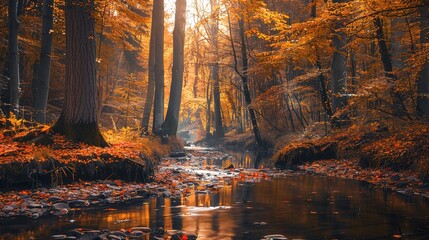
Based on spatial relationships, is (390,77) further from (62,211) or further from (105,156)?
(62,211)

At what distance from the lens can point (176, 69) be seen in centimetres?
2325

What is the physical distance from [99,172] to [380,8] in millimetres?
8435

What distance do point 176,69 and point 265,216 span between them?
1644 centimetres

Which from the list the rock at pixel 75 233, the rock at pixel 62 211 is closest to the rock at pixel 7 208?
the rock at pixel 62 211

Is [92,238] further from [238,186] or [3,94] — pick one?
[3,94]

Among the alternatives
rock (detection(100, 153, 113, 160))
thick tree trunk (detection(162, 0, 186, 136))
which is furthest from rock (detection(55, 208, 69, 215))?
thick tree trunk (detection(162, 0, 186, 136))

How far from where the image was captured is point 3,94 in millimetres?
18984

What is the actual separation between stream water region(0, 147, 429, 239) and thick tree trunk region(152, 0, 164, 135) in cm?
1179

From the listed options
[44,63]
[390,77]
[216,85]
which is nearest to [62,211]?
[44,63]

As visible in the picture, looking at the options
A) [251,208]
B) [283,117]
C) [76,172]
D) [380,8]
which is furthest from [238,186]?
[283,117]

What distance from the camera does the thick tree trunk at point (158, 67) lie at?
21.4 metres

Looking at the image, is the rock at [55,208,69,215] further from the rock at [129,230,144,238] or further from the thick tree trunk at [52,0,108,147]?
the thick tree trunk at [52,0,108,147]

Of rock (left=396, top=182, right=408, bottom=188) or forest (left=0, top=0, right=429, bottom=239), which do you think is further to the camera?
rock (left=396, top=182, right=408, bottom=188)

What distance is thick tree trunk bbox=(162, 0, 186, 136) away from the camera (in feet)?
74.7
